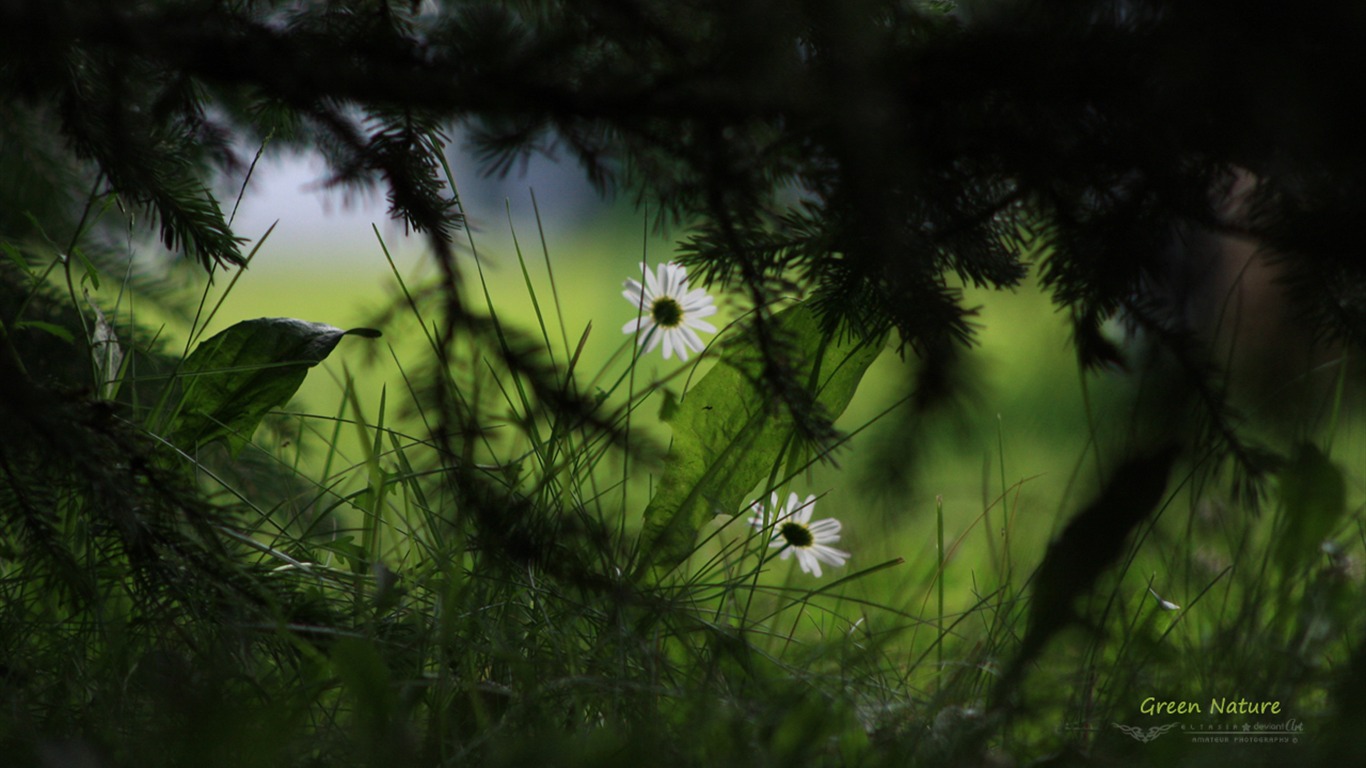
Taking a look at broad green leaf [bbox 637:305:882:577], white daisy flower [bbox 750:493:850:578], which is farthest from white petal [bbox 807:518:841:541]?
broad green leaf [bbox 637:305:882:577]

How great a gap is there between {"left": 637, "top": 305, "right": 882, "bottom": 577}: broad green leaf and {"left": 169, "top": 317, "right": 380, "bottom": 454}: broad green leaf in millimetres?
430

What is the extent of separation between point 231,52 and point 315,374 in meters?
2.66

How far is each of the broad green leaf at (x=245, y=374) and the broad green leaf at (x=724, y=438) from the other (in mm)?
430

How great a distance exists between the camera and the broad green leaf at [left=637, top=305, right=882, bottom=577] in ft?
3.39

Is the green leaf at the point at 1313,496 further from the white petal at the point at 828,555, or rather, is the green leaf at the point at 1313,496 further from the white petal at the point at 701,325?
the white petal at the point at 701,325

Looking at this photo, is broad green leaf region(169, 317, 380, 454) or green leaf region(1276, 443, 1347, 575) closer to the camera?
green leaf region(1276, 443, 1347, 575)

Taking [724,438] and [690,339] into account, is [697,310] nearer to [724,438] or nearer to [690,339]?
[690,339]

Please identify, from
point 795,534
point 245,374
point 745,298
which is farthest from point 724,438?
point 245,374

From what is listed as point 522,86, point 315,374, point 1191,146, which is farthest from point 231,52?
point 315,374

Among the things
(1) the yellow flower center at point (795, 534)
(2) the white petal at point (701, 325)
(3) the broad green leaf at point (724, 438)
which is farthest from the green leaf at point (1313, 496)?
(2) the white petal at point (701, 325)

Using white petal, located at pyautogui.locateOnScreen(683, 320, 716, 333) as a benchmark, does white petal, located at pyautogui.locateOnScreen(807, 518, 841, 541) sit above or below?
below

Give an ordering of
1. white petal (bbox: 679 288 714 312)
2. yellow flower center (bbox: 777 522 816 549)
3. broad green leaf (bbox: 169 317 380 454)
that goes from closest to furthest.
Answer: broad green leaf (bbox: 169 317 380 454), yellow flower center (bbox: 777 522 816 549), white petal (bbox: 679 288 714 312)

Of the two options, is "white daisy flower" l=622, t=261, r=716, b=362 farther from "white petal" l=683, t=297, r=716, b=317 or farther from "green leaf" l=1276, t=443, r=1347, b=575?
"green leaf" l=1276, t=443, r=1347, b=575

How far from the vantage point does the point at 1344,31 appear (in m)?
0.51
